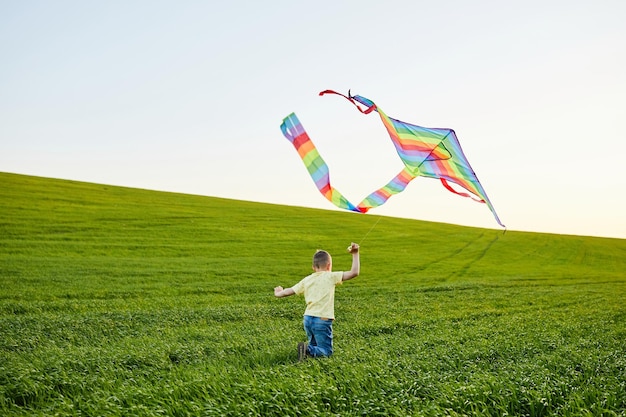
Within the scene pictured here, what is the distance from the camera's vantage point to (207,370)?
331 inches

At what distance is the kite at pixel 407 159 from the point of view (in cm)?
773

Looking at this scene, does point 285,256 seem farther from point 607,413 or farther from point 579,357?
point 607,413

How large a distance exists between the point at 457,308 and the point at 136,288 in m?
13.7

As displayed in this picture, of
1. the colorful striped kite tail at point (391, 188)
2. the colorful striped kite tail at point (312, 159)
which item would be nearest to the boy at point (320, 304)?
the colorful striped kite tail at point (391, 188)

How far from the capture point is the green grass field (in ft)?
20.7

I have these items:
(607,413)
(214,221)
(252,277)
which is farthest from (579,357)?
(214,221)

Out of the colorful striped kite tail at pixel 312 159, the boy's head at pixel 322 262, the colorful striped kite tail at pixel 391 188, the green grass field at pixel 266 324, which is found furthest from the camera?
the boy's head at pixel 322 262

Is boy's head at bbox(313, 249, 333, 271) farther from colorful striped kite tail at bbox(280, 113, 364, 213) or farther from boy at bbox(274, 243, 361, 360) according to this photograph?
colorful striped kite tail at bbox(280, 113, 364, 213)

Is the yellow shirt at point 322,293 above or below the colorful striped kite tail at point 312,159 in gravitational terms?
below

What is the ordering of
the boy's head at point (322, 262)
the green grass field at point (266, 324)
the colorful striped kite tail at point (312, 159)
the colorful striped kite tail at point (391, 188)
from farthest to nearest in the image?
the boy's head at point (322, 262) → the colorful striped kite tail at point (391, 188) → the colorful striped kite tail at point (312, 159) → the green grass field at point (266, 324)

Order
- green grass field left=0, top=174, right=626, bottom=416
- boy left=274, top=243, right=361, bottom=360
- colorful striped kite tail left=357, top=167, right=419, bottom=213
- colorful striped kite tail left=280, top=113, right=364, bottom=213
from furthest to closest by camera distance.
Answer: boy left=274, top=243, right=361, bottom=360, colorful striped kite tail left=357, top=167, right=419, bottom=213, colorful striped kite tail left=280, top=113, right=364, bottom=213, green grass field left=0, top=174, right=626, bottom=416

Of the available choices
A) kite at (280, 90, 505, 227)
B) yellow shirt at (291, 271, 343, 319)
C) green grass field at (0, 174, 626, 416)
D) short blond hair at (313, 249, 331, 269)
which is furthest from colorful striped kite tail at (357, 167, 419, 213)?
green grass field at (0, 174, 626, 416)

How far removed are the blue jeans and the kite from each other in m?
2.42

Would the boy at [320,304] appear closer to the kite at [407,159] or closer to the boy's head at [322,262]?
the boy's head at [322,262]
